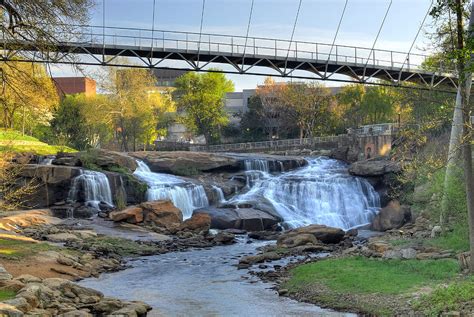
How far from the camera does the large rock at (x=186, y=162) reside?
47125mm

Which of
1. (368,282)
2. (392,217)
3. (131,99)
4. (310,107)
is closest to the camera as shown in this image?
(368,282)

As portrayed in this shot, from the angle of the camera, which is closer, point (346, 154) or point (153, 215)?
point (153, 215)

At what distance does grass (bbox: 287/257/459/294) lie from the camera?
16266mm

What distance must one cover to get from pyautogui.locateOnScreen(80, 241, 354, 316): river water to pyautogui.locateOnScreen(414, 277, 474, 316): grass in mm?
2403

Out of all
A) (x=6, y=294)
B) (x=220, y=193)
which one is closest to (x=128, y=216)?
(x=220, y=193)

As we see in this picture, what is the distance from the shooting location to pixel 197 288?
1922cm

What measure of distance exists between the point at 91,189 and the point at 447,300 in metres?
29.4

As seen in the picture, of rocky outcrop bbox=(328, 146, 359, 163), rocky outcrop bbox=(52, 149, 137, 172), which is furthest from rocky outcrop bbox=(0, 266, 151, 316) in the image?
rocky outcrop bbox=(328, 146, 359, 163)

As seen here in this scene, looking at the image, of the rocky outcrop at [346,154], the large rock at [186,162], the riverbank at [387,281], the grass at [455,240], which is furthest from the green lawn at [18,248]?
the rocky outcrop at [346,154]

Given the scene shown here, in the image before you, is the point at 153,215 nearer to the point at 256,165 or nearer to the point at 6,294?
the point at 256,165

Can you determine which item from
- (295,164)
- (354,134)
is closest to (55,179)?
(295,164)

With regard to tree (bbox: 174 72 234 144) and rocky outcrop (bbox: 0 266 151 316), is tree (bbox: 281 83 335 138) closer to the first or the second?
tree (bbox: 174 72 234 144)

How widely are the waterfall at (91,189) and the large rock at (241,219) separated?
7035mm

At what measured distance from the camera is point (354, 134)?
63.4 meters
